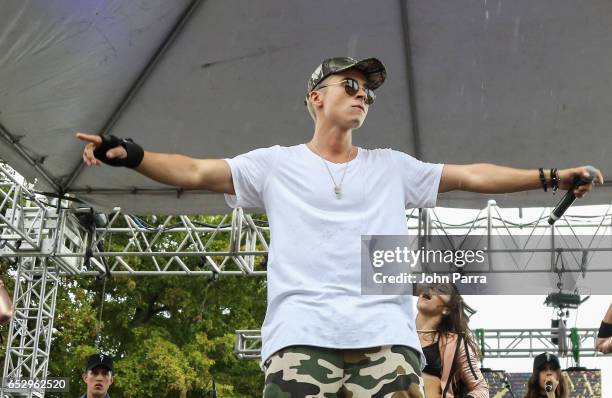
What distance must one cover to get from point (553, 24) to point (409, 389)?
3379 mm

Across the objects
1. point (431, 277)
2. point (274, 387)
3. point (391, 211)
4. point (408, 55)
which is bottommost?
point (274, 387)

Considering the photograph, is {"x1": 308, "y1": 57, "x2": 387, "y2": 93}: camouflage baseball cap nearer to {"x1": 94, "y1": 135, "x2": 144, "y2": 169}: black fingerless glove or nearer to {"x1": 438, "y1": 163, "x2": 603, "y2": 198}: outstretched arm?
{"x1": 438, "y1": 163, "x2": 603, "y2": 198}: outstretched arm

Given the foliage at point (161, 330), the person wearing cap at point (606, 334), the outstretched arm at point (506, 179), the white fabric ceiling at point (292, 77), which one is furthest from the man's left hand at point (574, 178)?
the foliage at point (161, 330)

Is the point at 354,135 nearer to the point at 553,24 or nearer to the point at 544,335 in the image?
Result: the point at 553,24

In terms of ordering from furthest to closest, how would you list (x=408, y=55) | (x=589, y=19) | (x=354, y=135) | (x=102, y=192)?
(x=102, y=192) → (x=354, y=135) → (x=408, y=55) → (x=589, y=19)

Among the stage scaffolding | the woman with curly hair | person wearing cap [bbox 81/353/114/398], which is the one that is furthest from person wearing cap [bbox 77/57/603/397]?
the stage scaffolding

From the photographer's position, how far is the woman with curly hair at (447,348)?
5.00 metres

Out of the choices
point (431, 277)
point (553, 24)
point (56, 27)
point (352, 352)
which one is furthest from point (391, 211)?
point (56, 27)

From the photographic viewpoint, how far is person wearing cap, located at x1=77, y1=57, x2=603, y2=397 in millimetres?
2324

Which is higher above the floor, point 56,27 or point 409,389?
point 56,27

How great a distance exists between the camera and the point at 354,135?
6172mm

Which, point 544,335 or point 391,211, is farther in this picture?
point 544,335

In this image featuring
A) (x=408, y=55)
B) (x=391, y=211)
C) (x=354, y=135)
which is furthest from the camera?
(x=354, y=135)

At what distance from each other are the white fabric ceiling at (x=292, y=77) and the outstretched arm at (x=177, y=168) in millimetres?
2771
